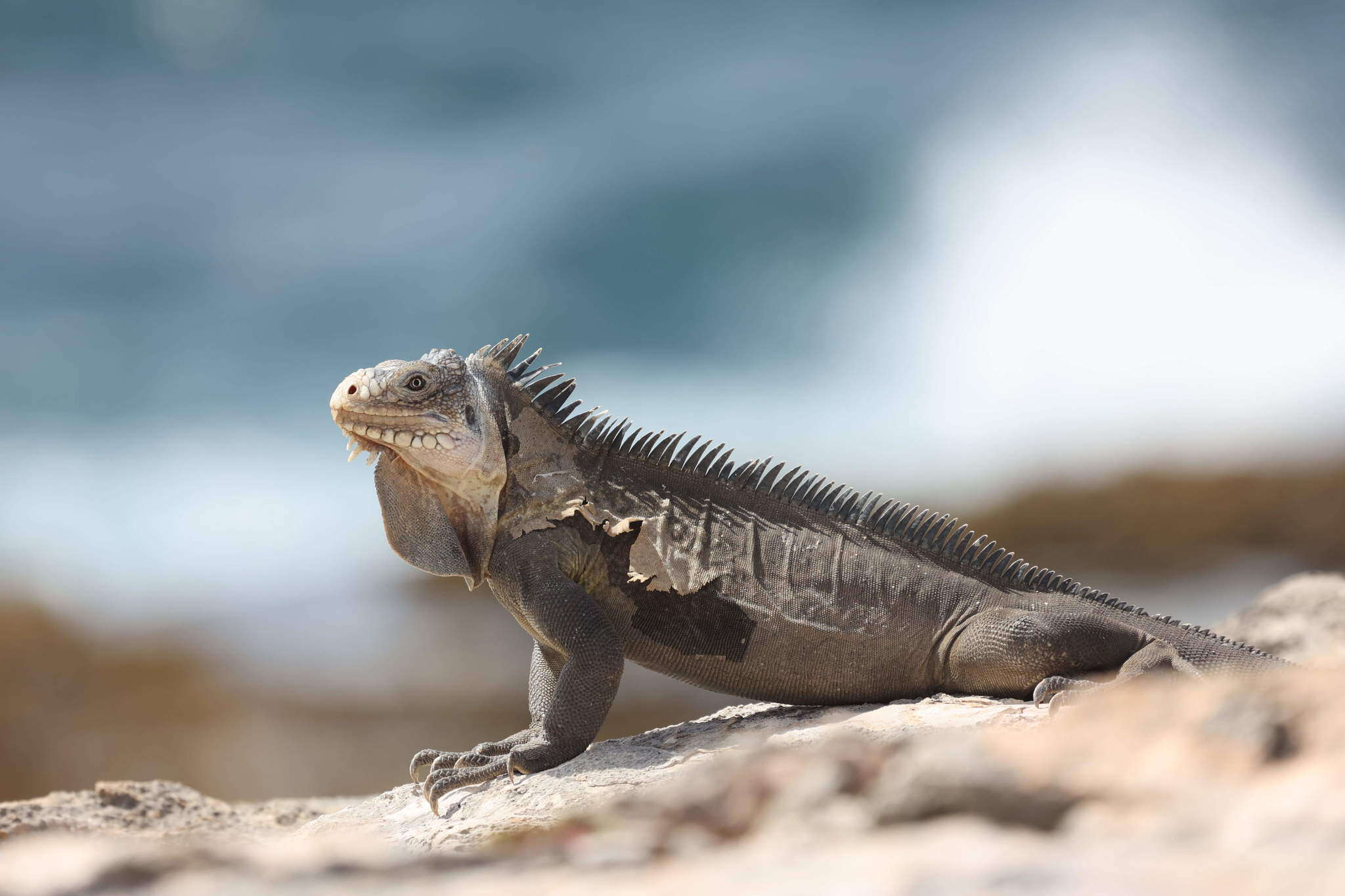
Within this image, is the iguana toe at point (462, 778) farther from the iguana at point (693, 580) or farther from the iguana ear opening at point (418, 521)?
the iguana ear opening at point (418, 521)

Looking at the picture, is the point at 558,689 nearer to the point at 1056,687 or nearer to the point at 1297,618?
the point at 1056,687

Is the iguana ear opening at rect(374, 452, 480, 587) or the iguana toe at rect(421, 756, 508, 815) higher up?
the iguana ear opening at rect(374, 452, 480, 587)

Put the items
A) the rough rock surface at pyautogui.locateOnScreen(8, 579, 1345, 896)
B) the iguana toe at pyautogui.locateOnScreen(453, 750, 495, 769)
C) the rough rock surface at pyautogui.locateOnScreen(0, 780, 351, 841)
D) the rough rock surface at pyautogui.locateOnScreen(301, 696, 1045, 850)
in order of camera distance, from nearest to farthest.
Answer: the rough rock surface at pyautogui.locateOnScreen(8, 579, 1345, 896) → the rough rock surface at pyautogui.locateOnScreen(301, 696, 1045, 850) → the iguana toe at pyautogui.locateOnScreen(453, 750, 495, 769) → the rough rock surface at pyautogui.locateOnScreen(0, 780, 351, 841)

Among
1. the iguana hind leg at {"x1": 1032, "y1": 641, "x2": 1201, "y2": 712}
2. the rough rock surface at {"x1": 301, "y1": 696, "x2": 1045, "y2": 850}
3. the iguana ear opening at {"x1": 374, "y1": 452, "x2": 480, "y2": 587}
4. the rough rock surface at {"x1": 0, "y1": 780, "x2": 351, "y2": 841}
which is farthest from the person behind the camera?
the rough rock surface at {"x1": 0, "y1": 780, "x2": 351, "y2": 841}

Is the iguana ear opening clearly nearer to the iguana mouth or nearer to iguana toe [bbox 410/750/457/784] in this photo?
the iguana mouth

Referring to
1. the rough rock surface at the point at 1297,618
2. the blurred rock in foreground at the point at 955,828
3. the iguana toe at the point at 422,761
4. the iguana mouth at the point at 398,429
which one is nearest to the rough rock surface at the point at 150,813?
the iguana toe at the point at 422,761

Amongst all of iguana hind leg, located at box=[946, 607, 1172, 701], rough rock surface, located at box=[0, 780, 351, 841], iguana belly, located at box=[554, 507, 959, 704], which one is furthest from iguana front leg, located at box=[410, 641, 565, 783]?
rough rock surface, located at box=[0, 780, 351, 841]

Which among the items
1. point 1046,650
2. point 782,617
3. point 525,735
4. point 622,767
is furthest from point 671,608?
point 1046,650
